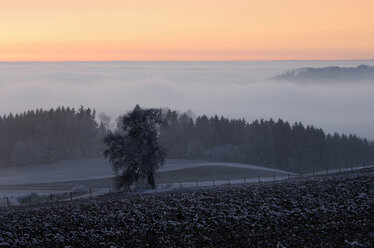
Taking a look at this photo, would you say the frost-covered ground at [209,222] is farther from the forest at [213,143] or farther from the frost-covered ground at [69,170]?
the forest at [213,143]

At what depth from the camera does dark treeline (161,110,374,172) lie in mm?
130000

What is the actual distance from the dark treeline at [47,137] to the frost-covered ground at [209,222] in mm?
96002

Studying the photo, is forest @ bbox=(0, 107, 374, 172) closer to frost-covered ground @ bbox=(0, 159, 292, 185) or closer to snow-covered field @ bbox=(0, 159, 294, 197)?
frost-covered ground @ bbox=(0, 159, 292, 185)

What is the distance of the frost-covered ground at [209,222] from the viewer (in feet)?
77.3

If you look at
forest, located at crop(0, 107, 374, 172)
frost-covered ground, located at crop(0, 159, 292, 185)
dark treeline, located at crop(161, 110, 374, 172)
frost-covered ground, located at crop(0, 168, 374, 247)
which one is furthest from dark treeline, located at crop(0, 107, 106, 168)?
frost-covered ground, located at crop(0, 168, 374, 247)

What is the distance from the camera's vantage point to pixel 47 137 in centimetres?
12762

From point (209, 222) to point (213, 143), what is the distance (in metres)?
115

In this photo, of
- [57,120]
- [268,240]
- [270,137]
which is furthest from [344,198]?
[57,120]

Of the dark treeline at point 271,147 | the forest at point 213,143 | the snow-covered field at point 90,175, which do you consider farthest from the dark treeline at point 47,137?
the dark treeline at point 271,147

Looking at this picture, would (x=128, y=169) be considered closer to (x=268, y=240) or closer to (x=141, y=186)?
(x=141, y=186)

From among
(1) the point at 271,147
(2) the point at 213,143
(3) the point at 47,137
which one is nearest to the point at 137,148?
(3) the point at 47,137

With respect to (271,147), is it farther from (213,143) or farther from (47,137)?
(47,137)

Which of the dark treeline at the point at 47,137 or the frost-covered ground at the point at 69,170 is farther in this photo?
the dark treeline at the point at 47,137

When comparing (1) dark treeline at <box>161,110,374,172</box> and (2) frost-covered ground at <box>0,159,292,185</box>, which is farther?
(1) dark treeline at <box>161,110,374,172</box>
